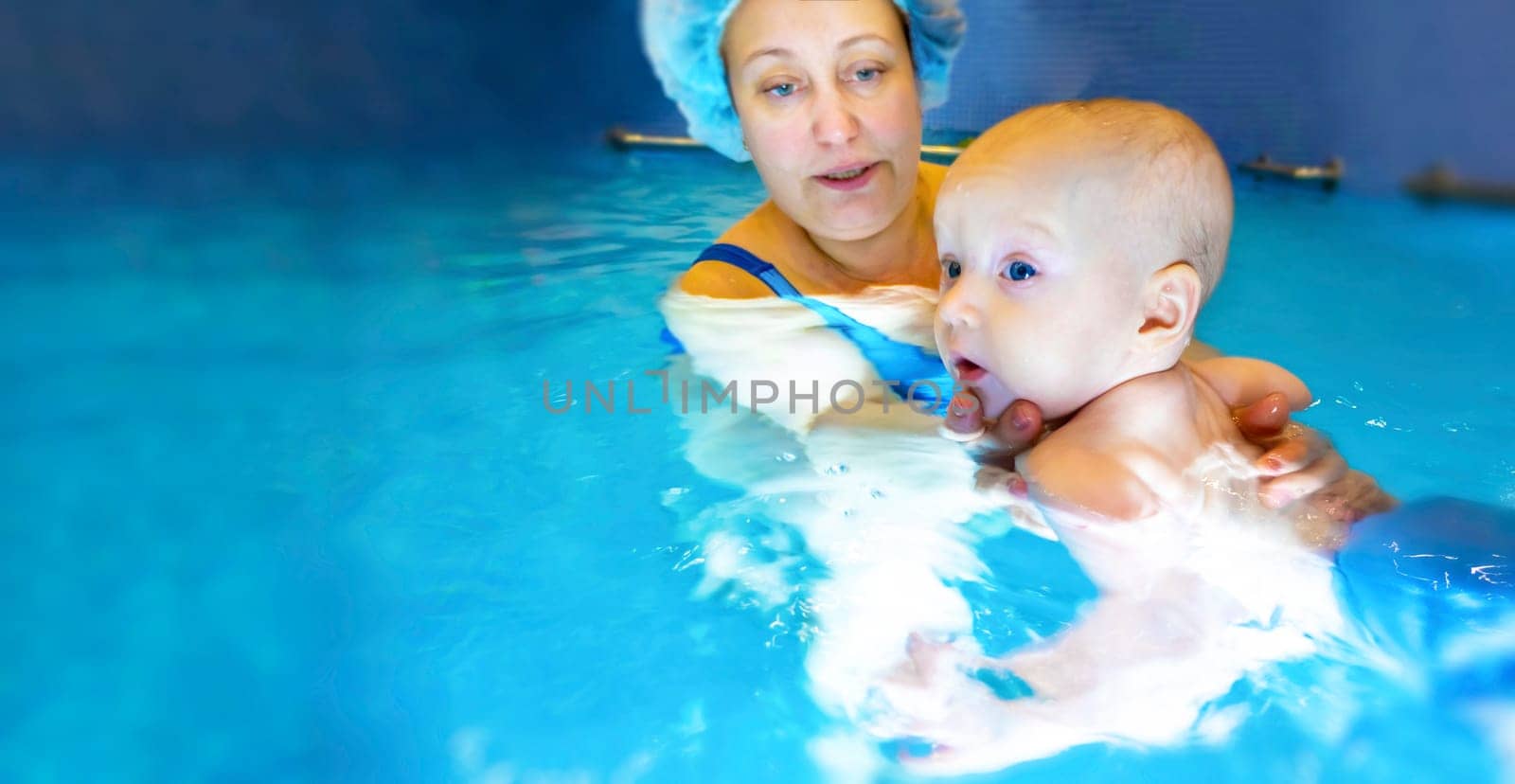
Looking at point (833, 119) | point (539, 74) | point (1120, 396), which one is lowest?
point (1120, 396)

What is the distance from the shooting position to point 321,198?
545 cm

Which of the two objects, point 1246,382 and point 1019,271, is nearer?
point 1019,271

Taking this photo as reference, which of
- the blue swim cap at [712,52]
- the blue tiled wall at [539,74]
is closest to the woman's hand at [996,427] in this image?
the blue swim cap at [712,52]

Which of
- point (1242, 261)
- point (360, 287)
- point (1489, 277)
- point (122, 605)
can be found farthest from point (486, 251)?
point (1489, 277)

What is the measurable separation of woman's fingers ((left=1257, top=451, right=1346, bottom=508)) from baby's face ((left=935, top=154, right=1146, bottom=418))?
271 mm

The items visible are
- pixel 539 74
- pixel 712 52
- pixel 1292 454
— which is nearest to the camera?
pixel 1292 454

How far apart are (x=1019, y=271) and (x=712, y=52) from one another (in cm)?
89

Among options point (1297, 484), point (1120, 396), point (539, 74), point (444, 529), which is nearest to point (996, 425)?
point (1120, 396)

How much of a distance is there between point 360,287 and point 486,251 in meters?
0.67

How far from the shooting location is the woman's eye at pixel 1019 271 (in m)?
1.44

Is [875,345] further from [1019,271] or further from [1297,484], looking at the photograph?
[1297,484]

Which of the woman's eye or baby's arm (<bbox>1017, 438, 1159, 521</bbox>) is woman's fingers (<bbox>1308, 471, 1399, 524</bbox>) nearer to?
baby's arm (<bbox>1017, 438, 1159, 521</bbox>)

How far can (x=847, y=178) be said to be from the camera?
6.22 ft

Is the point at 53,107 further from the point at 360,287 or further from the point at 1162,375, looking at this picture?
the point at 1162,375
